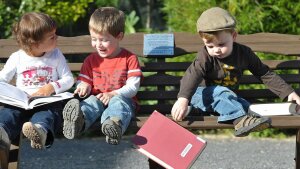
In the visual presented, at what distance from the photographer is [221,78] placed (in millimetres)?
4738

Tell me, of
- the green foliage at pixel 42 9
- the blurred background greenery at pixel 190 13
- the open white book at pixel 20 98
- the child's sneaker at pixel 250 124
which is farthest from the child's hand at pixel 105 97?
the green foliage at pixel 42 9

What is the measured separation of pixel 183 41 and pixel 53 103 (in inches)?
48.0

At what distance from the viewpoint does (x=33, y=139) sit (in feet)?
13.7

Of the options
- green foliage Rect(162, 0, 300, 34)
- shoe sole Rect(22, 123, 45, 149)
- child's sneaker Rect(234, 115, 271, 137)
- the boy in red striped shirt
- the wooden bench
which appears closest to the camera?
shoe sole Rect(22, 123, 45, 149)

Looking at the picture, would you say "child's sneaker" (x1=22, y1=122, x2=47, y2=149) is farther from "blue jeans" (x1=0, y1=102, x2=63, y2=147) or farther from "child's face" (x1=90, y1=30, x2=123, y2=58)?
"child's face" (x1=90, y1=30, x2=123, y2=58)

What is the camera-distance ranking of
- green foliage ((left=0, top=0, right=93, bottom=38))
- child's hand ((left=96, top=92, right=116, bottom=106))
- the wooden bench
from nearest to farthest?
child's hand ((left=96, top=92, right=116, bottom=106))
the wooden bench
green foliage ((left=0, top=0, right=93, bottom=38))

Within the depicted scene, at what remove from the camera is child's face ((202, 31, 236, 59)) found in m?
4.58

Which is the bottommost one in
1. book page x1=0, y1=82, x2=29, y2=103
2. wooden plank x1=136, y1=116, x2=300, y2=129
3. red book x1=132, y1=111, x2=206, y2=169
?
red book x1=132, y1=111, x2=206, y2=169

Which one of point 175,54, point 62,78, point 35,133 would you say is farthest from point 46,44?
point 175,54

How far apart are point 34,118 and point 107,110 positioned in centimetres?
44

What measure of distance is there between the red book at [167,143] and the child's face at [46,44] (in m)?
0.82

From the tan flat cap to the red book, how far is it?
24.1 inches

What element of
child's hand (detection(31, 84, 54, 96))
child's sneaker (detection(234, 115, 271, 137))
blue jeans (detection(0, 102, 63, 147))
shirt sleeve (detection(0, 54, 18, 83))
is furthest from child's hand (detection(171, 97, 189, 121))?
shirt sleeve (detection(0, 54, 18, 83))

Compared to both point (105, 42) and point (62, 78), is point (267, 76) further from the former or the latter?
point (62, 78)
